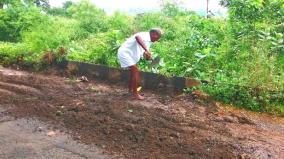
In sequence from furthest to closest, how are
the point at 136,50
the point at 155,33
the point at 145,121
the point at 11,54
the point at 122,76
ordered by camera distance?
the point at 11,54 < the point at 122,76 < the point at 136,50 < the point at 155,33 < the point at 145,121

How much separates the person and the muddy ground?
416 millimetres

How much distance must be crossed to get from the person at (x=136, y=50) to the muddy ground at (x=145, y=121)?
1.36ft

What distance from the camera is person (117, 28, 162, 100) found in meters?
7.84

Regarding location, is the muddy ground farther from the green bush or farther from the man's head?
the green bush

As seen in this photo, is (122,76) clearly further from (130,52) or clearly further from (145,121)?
(145,121)

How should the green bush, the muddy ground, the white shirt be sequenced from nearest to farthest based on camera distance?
the muddy ground
the white shirt
the green bush

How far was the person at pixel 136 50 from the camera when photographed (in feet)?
25.7

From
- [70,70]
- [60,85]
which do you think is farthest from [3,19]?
[60,85]

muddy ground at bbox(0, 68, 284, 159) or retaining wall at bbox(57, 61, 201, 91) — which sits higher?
retaining wall at bbox(57, 61, 201, 91)

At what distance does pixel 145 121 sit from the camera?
6.80m

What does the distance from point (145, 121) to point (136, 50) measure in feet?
5.68

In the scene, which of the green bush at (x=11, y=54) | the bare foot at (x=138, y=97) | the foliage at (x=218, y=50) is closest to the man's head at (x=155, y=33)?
the bare foot at (x=138, y=97)

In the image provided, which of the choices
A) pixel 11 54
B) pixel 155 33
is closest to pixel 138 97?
pixel 155 33

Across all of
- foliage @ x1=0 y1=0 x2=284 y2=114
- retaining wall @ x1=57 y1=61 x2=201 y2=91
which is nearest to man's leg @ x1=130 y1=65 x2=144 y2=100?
retaining wall @ x1=57 y1=61 x2=201 y2=91
